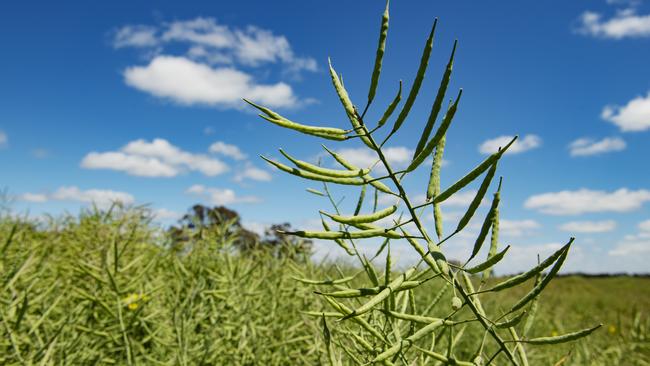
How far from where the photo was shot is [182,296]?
1446 millimetres

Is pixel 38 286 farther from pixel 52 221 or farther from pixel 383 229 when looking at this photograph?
pixel 52 221

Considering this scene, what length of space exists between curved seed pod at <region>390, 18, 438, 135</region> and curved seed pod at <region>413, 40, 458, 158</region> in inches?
0.5

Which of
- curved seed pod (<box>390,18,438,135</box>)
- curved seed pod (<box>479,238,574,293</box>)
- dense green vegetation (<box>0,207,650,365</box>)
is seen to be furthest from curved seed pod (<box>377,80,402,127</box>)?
dense green vegetation (<box>0,207,650,365</box>)

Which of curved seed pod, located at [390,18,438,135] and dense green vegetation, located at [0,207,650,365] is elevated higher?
curved seed pod, located at [390,18,438,135]

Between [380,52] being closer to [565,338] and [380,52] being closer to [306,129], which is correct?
[306,129]

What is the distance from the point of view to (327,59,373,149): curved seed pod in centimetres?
32

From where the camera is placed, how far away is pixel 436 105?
278 millimetres

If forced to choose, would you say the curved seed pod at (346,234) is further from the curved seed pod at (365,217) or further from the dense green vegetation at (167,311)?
the dense green vegetation at (167,311)

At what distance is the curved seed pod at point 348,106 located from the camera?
0.32 m

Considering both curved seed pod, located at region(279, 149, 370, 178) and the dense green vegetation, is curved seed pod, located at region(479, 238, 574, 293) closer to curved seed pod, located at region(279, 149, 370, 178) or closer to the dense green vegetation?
curved seed pod, located at region(279, 149, 370, 178)

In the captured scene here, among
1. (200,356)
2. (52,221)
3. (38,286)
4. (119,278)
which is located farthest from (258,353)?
(52,221)

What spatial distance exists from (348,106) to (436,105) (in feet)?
0.20

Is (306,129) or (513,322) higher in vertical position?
(306,129)

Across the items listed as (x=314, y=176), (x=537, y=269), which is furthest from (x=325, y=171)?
(x=537, y=269)
